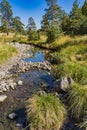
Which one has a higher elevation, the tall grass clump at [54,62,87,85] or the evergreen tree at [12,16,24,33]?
the evergreen tree at [12,16,24,33]

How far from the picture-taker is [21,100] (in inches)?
379

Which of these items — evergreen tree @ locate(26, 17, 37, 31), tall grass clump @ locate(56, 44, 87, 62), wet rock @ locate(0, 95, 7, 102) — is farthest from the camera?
evergreen tree @ locate(26, 17, 37, 31)

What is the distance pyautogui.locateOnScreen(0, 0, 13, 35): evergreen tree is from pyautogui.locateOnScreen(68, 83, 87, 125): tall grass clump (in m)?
52.8

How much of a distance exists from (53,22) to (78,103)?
41671mm

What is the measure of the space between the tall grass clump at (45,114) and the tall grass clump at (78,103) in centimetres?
43

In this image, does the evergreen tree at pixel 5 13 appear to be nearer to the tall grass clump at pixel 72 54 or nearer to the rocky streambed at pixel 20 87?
the tall grass clump at pixel 72 54

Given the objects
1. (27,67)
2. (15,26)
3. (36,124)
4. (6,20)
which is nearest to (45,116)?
(36,124)

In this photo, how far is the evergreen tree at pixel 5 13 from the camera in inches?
2307

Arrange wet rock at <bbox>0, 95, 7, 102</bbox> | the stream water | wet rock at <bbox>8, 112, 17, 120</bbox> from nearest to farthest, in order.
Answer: the stream water
wet rock at <bbox>8, 112, 17, 120</bbox>
wet rock at <bbox>0, 95, 7, 102</bbox>

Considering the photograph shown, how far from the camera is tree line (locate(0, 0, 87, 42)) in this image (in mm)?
30891

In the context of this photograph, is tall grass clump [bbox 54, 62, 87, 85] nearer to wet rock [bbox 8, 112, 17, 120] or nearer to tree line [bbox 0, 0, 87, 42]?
wet rock [bbox 8, 112, 17, 120]

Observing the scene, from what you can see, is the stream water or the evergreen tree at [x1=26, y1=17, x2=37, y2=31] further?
the evergreen tree at [x1=26, y1=17, x2=37, y2=31]

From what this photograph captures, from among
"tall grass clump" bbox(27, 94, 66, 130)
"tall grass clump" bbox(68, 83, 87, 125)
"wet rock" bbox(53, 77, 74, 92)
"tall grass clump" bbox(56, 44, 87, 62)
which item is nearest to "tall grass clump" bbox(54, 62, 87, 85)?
"wet rock" bbox(53, 77, 74, 92)

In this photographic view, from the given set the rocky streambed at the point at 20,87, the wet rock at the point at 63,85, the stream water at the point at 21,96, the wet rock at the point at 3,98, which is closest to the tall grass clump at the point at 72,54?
the rocky streambed at the point at 20,87
